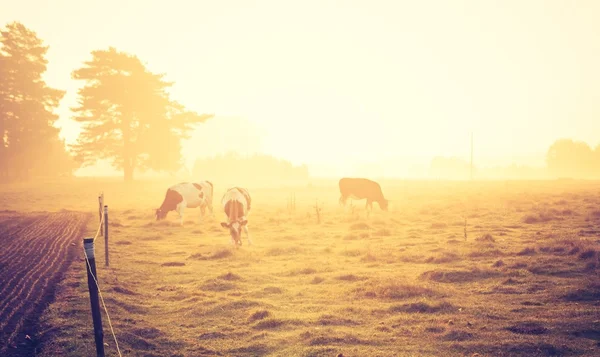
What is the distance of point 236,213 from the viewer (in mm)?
16000

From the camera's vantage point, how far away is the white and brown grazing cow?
2350 centimetres

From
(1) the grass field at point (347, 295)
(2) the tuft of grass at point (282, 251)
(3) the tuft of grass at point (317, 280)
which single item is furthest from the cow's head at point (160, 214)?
(3) the tuft of grass at point (317, 280)

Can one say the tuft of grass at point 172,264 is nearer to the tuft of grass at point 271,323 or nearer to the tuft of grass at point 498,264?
the tuft of grass at point 271,323

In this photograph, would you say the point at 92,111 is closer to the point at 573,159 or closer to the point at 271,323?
the point at 271,323

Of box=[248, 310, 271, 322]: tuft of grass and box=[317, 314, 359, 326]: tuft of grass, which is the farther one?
box=[248, 310, 271, 322]: tuft of grass

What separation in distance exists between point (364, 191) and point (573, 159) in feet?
329

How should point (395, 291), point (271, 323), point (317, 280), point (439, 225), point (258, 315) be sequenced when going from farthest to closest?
point (439, 225), point (317, 280), point (395, 291), point (258, 315), point (271, 323)

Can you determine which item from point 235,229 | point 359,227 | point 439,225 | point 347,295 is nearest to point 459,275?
point 347,295

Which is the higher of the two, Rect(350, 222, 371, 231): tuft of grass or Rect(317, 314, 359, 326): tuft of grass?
Rect(350, 222, 371, 231): tuft of grass

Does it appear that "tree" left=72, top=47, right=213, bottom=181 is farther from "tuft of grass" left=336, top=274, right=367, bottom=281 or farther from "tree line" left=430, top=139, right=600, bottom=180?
"tree line" left=430, top=139, right=600, bottom=180

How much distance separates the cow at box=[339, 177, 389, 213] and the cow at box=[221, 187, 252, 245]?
42.6 feet

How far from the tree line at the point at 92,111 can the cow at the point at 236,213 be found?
3150 cm

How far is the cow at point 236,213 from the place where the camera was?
15258mm

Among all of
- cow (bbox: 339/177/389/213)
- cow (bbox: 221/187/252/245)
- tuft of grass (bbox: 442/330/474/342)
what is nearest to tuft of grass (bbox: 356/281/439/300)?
tuft of grass (bbox: 442/330/474/342)
